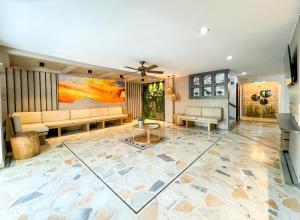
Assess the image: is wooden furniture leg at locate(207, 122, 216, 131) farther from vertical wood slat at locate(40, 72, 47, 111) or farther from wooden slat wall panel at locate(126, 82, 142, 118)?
vertical wood slat at locate(40, 72, 47, 111)

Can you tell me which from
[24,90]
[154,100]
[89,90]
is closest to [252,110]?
[154,100]

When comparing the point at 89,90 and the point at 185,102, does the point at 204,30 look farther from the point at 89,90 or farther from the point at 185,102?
the point at 89,90

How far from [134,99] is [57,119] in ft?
14.9

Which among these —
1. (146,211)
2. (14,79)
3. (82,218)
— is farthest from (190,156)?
(14,79)

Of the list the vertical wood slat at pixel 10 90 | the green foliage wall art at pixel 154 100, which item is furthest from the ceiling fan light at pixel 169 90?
the vertical wood slat at pixel 10 90

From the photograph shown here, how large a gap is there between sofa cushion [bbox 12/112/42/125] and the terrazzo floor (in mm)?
2022

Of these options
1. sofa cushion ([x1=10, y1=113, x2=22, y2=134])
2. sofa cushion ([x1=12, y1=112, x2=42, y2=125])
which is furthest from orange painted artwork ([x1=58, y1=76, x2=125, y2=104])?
sofa cushion ([x1=10, y1=113, x2=22, y2=134])

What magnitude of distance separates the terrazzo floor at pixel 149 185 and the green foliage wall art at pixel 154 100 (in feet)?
16.3

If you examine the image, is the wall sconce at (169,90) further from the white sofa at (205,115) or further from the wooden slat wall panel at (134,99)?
the wooden slat wall panel at (134,99)

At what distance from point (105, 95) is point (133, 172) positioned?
5.37 m

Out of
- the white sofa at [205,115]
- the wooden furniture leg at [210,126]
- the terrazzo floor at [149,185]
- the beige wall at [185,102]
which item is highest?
the beige wall at [185,102]

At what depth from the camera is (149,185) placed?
7.18 feet

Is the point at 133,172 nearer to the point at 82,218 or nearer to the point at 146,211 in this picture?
the point at 146,211

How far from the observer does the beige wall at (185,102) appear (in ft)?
19.7
